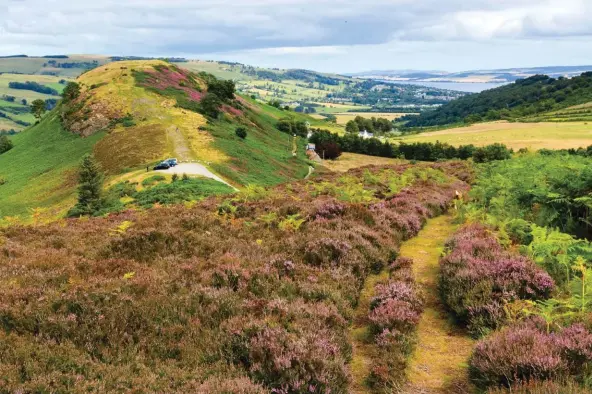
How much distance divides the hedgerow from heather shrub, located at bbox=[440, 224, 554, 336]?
2040 millimetres

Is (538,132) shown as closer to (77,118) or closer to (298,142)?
(298,142)

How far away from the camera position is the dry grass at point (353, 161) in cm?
9619

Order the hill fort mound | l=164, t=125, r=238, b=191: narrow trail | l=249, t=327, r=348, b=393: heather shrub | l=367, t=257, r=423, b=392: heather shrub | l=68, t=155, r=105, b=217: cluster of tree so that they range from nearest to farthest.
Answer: l=249, t=327, r=348, b=393: heather shrub, l=367, t=257, r=423, b=392: heather shrub, l=68, t=155, r=105, b=217: cluster of tree, l=164, t=125, r=238, b=191: narrow trail, the hill fort mound

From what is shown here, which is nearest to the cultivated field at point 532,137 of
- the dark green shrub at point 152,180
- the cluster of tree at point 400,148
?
the cluster of tree at point 400,148

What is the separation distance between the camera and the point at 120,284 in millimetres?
8086

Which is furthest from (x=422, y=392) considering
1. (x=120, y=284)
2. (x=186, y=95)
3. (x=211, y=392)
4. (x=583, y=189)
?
(x=186, y=95)

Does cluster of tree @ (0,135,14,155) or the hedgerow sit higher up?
the hedgerow

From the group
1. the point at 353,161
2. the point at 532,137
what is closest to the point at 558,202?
the point at 353,161

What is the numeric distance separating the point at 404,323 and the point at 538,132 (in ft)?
446

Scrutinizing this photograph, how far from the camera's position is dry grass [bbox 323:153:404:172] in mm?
96188

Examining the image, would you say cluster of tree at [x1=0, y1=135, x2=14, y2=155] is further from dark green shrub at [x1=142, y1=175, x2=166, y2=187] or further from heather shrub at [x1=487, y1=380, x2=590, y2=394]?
heather shrub at [x1=487, y1=380, x2=590, y2=394]

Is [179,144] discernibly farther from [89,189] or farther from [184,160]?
[89,189]

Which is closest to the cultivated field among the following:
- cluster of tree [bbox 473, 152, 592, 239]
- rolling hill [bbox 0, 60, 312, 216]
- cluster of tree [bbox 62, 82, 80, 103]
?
rolling hill [bbox 0, 60, 312, 216]

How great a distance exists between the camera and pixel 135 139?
2625 inches
